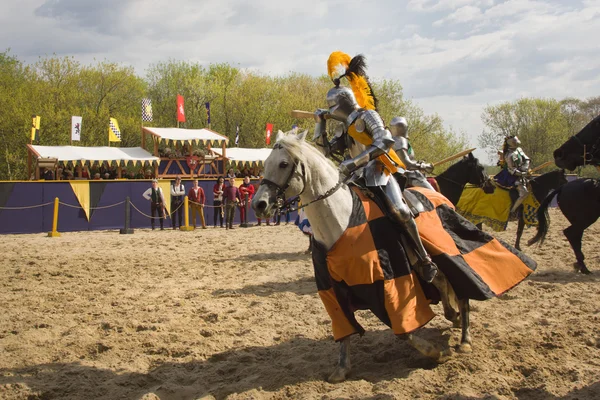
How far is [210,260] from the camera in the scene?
10.6 m

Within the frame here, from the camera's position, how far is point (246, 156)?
2967cm

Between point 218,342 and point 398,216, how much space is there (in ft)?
7.35

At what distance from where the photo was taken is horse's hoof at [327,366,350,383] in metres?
4.21

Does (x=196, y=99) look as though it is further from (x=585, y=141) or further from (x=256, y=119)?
(x=585, y=141)

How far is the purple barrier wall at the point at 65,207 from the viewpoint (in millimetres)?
15617

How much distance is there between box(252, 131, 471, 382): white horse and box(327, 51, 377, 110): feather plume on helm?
65 centimetres

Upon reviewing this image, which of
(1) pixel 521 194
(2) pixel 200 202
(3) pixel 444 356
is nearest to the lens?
(3) pixel 444 356

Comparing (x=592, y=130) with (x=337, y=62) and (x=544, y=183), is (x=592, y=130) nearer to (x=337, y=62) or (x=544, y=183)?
(x=337, y=62)

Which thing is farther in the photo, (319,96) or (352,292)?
(319,96)

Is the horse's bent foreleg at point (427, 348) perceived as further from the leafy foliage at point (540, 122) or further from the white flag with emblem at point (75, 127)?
the leafy foliage at point (540, 122)

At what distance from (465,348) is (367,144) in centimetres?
201

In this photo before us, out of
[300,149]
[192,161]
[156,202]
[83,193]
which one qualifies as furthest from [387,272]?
[192,161]

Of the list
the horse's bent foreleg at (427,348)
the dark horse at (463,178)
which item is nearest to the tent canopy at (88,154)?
the dark horse at (463,178)

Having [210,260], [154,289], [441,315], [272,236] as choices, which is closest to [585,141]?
[441,315]
